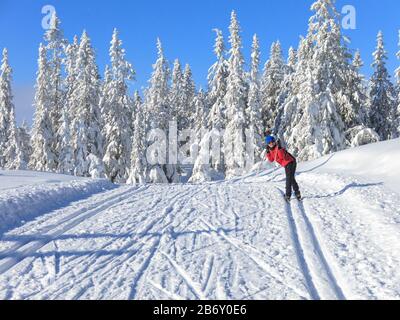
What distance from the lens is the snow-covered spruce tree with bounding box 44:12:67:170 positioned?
35.3m

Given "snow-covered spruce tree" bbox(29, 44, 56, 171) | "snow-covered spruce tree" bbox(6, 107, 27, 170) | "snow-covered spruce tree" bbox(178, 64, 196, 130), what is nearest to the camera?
"snow-covered spruce tree" bbox(29, 44, 56, 171)

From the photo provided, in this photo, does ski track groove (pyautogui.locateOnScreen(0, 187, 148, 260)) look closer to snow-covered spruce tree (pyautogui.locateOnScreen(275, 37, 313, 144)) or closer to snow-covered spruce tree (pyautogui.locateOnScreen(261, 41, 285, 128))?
snow-covered spruce tree (pyautogui.locateOnScreen(275, 37, 313, 144))

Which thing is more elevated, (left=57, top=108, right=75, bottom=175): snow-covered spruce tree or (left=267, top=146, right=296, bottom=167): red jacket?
(left=57, top=108, right=75, bottom=175): snow-covered spruce tree

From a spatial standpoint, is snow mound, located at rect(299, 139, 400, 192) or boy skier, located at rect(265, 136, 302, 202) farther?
snow mound, located at rect(299, 139, 400, 192)

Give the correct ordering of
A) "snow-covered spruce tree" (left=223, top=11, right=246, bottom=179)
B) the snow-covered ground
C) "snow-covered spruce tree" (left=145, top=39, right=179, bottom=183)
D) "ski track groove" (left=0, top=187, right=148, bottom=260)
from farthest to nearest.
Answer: "snow-covered spruce tree" (left=145, top=39, right=179, bottom=183)
"snow-covered spruce tree" (left=223, top=11, right=246, bottom=179)
"ski track groove" (left=0, top=187, right=148, bottom=260)
the snow-covered ground

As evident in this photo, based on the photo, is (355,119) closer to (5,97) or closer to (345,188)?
(345,188)

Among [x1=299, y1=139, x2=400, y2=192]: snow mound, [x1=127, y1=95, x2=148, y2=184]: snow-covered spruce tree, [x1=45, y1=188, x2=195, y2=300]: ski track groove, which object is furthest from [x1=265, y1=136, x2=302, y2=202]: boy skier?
[x1=127, y1=95, x2=148, y2=184]: snow-covered spruce tree

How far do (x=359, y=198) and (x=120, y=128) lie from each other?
85.5 feet

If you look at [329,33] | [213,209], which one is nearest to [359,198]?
[213,209]

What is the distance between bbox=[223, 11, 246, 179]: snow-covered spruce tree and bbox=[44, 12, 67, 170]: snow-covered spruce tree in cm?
1499

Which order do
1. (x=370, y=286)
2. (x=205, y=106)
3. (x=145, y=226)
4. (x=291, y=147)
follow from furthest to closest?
(x=205, y=106)
(x=291, y=147)
(x=145, y=226)
(x=370, y=286)

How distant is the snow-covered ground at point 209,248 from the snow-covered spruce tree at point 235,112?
20.1 metres

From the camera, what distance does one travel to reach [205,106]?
51.2 meters

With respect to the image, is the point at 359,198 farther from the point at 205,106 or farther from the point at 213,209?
the point at 205,106
